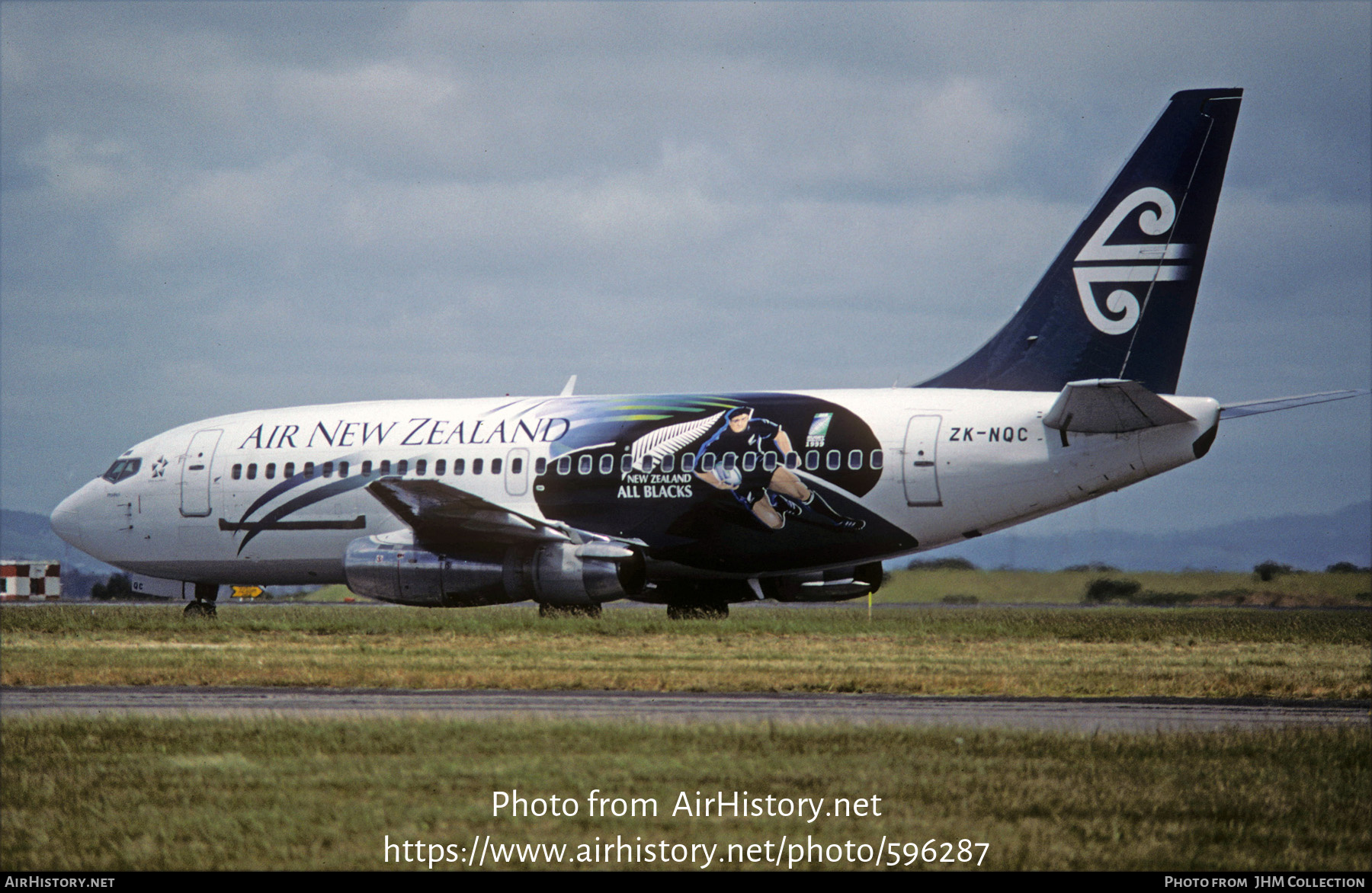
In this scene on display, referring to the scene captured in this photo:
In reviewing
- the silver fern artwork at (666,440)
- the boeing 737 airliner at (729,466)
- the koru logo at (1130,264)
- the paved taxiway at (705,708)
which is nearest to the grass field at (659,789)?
the paved taxiway at (705,708)

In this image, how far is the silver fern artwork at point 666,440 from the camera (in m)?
27.2

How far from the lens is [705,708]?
47.3 feet

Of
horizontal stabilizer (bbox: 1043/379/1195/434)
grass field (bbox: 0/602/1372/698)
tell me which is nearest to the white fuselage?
horizontal stabilizer (bbox: 1043/379/1195/434)

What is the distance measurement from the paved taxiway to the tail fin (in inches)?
407

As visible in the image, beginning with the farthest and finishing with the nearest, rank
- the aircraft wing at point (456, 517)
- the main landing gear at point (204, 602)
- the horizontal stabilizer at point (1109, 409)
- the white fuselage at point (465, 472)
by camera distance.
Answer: the main landing gear at point (204, 602), the aircraft wing at point (456, 517), the white fuselage at point (465, 472), the horizontal stabilizer at point (1109, 409)

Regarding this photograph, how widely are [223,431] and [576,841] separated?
2592 cm

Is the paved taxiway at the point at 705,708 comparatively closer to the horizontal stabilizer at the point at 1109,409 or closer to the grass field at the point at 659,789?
the grass field at the point at 659,789

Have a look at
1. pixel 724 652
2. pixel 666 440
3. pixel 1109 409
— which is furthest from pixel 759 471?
pixel 1109 409

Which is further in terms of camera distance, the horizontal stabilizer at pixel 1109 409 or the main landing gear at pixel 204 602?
the main landing gear at pixel 204 602

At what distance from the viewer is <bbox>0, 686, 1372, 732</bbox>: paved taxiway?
13.4 m

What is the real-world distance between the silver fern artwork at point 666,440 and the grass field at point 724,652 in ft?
10.3

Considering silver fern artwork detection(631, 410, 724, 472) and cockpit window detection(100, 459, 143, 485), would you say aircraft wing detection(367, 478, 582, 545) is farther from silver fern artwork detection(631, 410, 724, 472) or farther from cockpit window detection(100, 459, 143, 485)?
cockpit window detection(100, 459, 143, 485)

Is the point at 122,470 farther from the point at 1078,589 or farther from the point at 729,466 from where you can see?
the point at 1078,589

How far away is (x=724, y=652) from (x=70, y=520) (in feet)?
62.0
